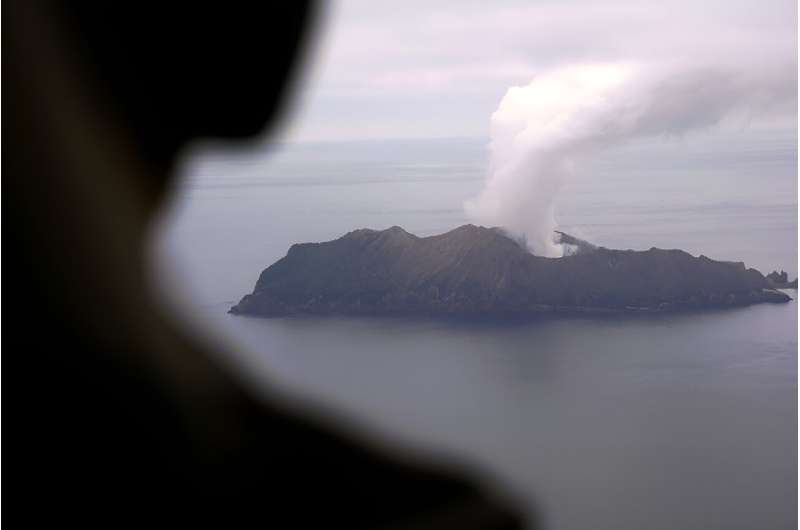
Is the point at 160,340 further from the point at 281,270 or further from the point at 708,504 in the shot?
the point at 708,504

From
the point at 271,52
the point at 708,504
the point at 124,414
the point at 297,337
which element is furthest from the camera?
the point at 708,504

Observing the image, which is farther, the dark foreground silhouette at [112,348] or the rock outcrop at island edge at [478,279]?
the rock outcrop at island edge at [478,279]

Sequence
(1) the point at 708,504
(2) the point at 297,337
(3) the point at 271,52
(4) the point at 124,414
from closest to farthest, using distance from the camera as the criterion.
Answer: (3) the point at 271,52 < (4) the point at 124,414 < (2) the point at 297,337 < (1) the point at 708,504

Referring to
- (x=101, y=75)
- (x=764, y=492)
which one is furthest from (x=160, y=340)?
(x=764, y=492)

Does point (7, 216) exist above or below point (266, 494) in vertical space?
above

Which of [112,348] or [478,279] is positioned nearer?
[112,348]

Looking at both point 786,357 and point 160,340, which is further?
point 786,357

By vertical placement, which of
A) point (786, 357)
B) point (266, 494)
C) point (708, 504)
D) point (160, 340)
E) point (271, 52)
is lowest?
point (708, 504)

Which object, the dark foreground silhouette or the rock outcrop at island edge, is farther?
the rock outcrop at island edge
